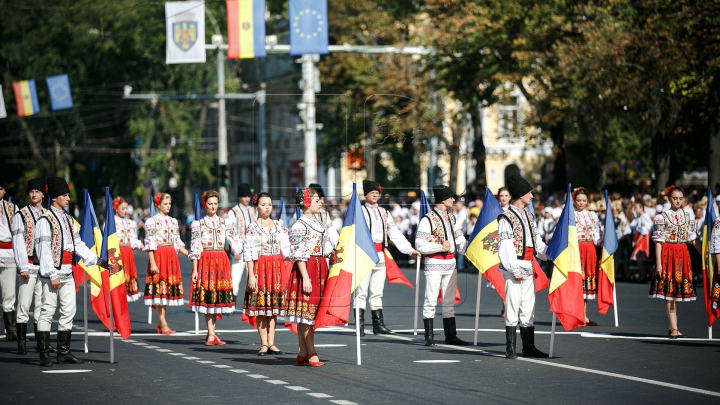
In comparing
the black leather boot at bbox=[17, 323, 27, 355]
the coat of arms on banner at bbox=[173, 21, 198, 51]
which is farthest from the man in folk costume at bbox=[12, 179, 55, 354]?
the coat of arms on banner at bbox=[173, 21, 198, 51]

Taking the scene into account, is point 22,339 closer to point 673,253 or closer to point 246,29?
point 673,253

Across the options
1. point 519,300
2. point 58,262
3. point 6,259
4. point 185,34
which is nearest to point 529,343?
point 519,300

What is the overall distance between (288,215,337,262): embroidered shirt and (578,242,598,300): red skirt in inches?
235

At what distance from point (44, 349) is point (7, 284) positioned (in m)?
2.59

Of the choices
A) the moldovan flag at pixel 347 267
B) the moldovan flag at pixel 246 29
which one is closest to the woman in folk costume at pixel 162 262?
the moldovan flag at pixel 347 267

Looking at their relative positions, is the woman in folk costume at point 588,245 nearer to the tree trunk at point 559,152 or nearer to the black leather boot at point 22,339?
the black leather boot at point 22,339

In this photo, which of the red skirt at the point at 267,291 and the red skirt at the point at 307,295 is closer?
the red skirt at the point at 307,295

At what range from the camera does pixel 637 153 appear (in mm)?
56406

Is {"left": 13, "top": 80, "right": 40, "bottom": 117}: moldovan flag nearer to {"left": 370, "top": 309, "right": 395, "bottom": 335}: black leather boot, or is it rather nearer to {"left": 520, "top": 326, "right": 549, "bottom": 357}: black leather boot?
{"left": 370, "top": 309, "right": 395, "bottom": 335}: black leather boot

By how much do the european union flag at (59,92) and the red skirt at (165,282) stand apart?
2249 centimetres

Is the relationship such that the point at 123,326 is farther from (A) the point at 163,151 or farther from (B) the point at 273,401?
(A) the point at 163,151

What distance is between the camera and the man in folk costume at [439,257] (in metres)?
15.0

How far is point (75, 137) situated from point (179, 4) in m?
33.7

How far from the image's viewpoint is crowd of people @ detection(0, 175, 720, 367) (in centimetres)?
1324
